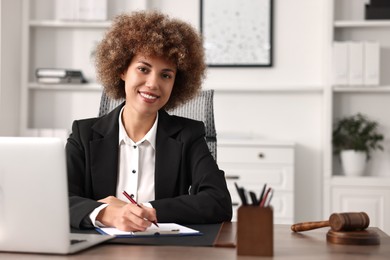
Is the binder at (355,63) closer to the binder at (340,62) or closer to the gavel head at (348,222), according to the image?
the binder at (340,62)

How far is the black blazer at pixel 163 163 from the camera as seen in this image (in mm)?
2174

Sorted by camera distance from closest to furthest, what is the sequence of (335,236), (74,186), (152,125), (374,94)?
(335,236)
(74,186)
(152,125)
(374,94)

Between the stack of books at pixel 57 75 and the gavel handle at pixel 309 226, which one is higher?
the stack of books at pixel 57 75

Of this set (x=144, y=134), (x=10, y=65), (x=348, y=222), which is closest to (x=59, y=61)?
(x=10, y=65)

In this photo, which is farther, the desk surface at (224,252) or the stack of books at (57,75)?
the stack of books at (57,75)

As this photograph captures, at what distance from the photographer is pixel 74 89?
189 inches

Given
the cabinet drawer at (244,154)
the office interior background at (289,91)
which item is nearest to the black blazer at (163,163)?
the cabinet drawer at (244,154)

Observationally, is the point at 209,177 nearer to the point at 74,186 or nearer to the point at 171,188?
the point at 171,188

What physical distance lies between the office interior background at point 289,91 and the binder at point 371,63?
A: 12 cm

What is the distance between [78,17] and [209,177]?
274cm

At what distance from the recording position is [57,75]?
465cm

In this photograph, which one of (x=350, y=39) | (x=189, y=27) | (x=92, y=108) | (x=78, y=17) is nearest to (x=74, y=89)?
(x=92, y=108)

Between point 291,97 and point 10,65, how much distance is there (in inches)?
73.0

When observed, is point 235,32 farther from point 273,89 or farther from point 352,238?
point 352,238
